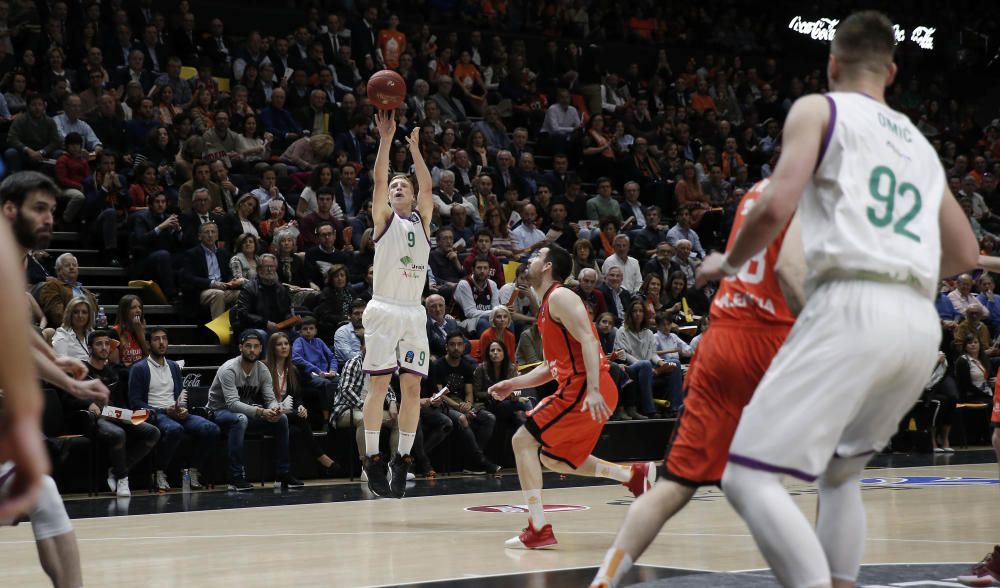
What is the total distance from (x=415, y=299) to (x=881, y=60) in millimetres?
5701

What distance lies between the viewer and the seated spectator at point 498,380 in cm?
1127

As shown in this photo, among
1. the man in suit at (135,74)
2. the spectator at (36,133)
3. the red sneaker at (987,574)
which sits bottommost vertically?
the red sneaker at (987,574)

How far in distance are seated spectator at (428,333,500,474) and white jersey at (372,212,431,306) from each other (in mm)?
2746

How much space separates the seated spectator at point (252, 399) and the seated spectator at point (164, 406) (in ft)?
0.70

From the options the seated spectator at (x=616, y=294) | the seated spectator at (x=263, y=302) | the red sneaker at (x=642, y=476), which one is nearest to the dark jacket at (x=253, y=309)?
the seated spectator at (x=263, y=302)

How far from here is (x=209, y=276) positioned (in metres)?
11.3

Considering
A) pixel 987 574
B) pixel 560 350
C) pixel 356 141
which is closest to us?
pixel 987 574

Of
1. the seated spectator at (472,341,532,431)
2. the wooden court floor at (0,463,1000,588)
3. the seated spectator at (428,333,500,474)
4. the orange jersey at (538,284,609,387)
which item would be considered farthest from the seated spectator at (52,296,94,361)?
the orange jersey at (538,284,609,387)

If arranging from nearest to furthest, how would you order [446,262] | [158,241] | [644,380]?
Answer: [158,241] → [644,380] → [446,262]

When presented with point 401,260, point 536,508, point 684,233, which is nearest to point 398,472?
point 401,260

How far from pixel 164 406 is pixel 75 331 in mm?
933

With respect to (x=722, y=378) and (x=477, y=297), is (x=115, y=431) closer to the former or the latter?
(x=477, y=297)

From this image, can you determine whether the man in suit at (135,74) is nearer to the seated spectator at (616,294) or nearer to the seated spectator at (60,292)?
the seated spectator at (60,292)

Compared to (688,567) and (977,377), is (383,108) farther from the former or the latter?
(977,377)
